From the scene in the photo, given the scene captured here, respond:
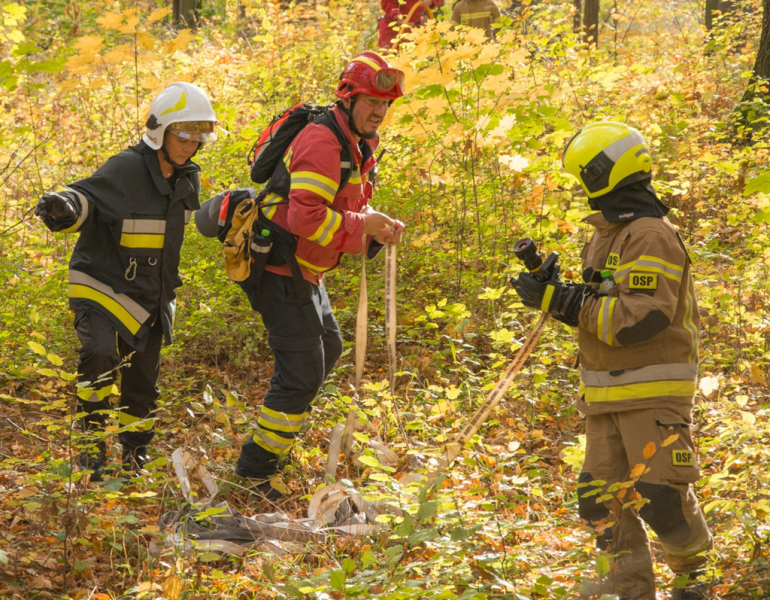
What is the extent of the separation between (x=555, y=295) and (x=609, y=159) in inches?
24.1

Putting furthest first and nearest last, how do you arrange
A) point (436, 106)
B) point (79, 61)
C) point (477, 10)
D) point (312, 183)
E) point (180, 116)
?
1. point (477, 10)
2. point (436, 106)
3. point (79, 61)
4. point (180, 116)
5. point (312, 183)

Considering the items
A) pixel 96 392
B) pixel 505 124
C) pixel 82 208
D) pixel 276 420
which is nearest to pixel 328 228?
pixel 276 420

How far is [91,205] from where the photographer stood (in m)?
4.31

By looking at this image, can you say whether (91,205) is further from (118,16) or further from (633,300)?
(633,300)

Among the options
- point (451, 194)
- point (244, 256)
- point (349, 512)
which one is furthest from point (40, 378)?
point (451, 194)

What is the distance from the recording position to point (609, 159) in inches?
123

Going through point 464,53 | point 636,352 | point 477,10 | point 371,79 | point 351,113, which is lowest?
point 636,352

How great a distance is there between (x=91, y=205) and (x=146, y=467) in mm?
1527

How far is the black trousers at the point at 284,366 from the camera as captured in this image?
4297mm

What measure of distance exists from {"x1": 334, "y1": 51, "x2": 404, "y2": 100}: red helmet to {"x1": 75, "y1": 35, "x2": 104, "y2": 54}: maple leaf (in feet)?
5.59

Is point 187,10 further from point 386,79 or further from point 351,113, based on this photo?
point 386,79

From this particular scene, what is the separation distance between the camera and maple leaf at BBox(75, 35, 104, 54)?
4641 mm

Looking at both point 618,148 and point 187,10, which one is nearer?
point 618,148

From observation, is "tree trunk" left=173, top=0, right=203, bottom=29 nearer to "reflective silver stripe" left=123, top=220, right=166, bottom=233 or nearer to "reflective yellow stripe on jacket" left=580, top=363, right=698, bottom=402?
"reflective silver stripe" left=123, top=220, right=166, bottom=233
